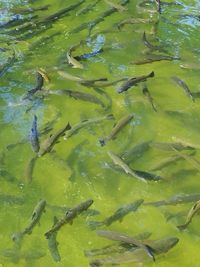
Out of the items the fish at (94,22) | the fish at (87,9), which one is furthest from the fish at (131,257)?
the fish at (87,9)

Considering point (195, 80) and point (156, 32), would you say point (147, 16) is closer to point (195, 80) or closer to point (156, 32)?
point (156, 32)

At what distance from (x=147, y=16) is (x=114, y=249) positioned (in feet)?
15.6

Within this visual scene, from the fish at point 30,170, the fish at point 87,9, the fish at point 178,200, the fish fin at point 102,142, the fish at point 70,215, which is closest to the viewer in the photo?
the fish at point 70,215

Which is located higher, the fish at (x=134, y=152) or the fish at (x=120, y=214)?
the fish at (x=134, y=152)

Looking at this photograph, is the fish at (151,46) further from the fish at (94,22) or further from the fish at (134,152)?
the fish at (134,152)

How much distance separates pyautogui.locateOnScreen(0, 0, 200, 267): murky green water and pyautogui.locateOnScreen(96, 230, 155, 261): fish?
99mm

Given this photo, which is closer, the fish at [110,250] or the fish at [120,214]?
the fish at [110,250]

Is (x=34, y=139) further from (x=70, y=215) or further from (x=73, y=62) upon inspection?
(x=73, y=62)

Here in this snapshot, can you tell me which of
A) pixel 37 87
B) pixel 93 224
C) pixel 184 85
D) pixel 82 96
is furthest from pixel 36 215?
pixel 184 85

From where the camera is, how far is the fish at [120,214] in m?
4.25

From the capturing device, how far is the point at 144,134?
5.30 m

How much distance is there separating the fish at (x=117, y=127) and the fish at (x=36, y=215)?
1068 mm

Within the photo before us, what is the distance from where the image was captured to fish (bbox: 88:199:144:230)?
425 centimetres

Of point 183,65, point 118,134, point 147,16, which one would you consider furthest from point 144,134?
point 147,16
